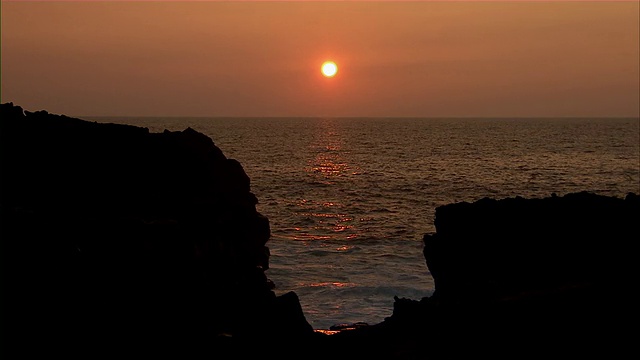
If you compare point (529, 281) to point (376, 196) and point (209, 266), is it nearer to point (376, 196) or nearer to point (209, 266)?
point (209, 266)

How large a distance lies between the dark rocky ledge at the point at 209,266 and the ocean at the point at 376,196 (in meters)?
11.0

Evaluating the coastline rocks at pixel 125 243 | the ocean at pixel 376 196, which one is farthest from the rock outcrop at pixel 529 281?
the ocean at pixel 376 196

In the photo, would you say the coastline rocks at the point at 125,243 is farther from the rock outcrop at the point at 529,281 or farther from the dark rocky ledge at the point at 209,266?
the rock outcrop at the point at 529,281

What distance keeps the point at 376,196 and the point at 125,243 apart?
64.9 metres

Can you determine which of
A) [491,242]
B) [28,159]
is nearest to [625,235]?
[491,242]

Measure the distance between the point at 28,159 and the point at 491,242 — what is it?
12932mm

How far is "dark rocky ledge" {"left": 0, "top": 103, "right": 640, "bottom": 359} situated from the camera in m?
15.6

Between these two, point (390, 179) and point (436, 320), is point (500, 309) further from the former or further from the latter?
point (390, 179)

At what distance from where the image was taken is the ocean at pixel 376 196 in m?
38.5

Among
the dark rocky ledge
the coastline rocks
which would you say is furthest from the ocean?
the dark rocky ledge

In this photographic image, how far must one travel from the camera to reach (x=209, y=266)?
67.3ft

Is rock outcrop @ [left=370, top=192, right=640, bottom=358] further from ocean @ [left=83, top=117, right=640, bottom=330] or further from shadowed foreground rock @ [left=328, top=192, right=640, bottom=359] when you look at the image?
ocean @ [left=83, top=117, right=640, bottom=330]

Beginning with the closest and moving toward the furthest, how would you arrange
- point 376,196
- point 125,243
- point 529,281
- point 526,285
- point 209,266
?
point 526,285 < point 125,243 < point 529,281 < point 209,266 < point 376,196

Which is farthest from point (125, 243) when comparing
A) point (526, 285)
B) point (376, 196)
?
point (376, 196)
